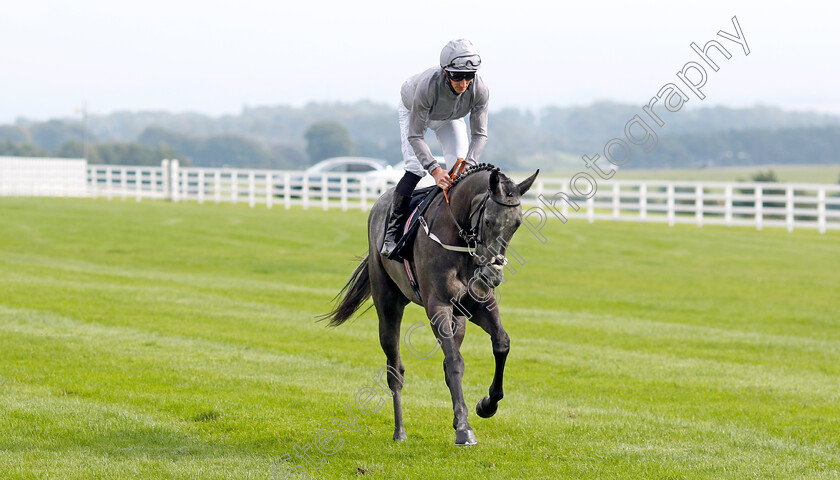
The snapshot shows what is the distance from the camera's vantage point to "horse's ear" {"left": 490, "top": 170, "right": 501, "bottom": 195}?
6.23 metres

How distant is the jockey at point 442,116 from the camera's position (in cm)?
691

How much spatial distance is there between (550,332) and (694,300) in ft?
17.6

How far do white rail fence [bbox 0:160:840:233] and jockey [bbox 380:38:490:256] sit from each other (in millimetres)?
24844

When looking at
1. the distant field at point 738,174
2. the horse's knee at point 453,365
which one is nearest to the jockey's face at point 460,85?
the horse's knee at point 453,365

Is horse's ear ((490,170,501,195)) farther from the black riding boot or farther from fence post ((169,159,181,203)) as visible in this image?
fence post ((169,159,181,203))

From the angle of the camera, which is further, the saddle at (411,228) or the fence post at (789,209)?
the fence post at (789,209)

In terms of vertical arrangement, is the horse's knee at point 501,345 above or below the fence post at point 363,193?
above

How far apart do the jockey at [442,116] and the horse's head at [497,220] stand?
72cm

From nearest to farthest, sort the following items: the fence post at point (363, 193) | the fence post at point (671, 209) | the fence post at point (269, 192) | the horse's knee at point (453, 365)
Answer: the horse's knee at point (453, 365)
the fence post at point (671, 209)
the fence post at point (363, 193)
the fence post at point (269, 192)

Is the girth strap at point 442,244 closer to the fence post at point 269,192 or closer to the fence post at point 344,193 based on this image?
the fence post at point 344,193

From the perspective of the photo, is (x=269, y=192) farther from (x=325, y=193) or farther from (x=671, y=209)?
(x=671, y=209)

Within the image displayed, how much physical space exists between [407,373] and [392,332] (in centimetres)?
340

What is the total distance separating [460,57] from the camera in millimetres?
6840

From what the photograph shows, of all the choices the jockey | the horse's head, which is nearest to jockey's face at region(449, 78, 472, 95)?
the jockey
